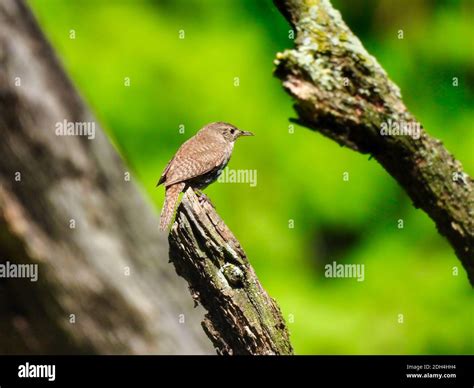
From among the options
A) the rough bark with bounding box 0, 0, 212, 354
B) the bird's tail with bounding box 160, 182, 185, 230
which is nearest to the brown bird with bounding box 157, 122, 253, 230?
the bird's tail with bounding box 160, 182, 185, 230

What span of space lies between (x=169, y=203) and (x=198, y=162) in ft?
1.18

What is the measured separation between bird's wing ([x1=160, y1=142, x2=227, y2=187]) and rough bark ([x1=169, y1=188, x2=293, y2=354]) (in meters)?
1.31

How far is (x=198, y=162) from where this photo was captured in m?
A: 5.80

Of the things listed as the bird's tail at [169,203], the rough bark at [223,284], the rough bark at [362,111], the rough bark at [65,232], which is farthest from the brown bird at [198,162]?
the rough bark at [362,111]

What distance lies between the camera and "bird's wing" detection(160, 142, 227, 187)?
5.65m

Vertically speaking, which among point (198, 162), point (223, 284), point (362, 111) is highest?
point (198, 162)

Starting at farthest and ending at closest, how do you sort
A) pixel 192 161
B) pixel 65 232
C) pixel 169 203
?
pixel 65 232, pixel 192 161, pixel 169 203

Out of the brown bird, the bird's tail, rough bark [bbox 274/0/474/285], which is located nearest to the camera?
rough bark [bbox 274/0/474/285]

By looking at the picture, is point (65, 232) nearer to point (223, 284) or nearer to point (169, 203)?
point (169, 203)

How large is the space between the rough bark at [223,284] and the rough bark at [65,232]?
A: 156 centimetres

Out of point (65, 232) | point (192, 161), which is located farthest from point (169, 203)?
point (65, 232)

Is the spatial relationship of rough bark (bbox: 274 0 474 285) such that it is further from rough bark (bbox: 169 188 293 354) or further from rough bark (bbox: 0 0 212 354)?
rough bark (bbox: 0 0 212 354)
